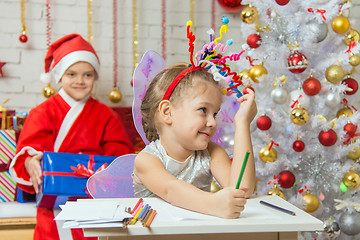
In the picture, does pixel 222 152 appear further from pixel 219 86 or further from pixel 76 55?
pixel 76 55

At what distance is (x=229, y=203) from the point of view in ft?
3.27

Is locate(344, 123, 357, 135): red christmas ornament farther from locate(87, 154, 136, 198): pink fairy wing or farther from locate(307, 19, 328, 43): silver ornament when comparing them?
locate(87, 154, 136, 198): pink fairy wing

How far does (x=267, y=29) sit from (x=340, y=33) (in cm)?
39

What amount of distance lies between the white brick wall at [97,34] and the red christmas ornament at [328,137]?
126cm

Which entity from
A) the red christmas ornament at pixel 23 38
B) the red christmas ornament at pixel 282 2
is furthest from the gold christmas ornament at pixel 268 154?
the red christmas ornament at pixel 23 38

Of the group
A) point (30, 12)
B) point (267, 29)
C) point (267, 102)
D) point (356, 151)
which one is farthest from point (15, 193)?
point (356, 151)

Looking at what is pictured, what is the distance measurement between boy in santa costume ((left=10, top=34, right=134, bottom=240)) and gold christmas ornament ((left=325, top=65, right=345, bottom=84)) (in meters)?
1.24

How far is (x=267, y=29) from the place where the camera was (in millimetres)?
2469

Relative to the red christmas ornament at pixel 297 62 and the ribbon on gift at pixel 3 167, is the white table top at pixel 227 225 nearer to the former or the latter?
the red christmas ornament at pixel 297 62

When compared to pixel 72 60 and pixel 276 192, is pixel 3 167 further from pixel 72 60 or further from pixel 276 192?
pixel 276 192

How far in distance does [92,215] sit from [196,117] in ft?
1.62

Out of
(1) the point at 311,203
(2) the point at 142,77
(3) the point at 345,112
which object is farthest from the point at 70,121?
(3) the point at 345,112

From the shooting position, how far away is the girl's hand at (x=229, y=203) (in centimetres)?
100

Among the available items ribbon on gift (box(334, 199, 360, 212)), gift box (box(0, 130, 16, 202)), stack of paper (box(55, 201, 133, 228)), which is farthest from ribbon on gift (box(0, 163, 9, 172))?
ribbon on gift (box(334, 199, 360, 212))
